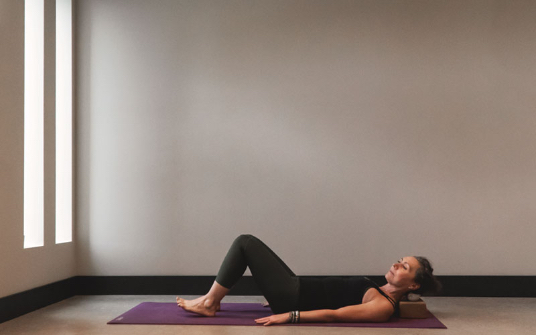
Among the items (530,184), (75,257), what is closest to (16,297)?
(75,257)

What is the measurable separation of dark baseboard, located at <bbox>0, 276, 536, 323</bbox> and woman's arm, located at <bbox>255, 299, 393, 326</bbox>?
4.10 ft

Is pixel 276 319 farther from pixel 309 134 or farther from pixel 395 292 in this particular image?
pixel 309 134

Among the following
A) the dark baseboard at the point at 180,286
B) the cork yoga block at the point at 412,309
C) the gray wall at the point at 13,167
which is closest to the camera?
the cork yoga block at the point at 412,309

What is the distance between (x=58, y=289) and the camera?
15.4ft

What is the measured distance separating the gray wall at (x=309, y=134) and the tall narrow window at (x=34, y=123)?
601 mm

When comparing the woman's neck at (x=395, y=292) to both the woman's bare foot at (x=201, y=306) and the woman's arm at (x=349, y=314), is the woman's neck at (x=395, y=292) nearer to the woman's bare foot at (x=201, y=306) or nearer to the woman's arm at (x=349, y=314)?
the woman's arm at (x=349, y=314)

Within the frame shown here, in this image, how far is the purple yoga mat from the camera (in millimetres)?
3662

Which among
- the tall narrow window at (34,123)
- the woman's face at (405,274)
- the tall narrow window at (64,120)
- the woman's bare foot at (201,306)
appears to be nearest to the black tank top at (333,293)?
the woman's face at (405,274)

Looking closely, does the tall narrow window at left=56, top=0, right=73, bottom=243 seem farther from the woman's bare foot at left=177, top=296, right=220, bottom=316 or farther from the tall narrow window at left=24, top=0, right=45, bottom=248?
the woman's bare foot at left=177, top=296, right=220, bottom=316

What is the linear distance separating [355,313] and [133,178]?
2.44m

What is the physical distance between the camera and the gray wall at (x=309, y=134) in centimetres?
491

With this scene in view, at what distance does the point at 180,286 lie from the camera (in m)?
5.00

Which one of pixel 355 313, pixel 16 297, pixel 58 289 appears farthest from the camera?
pixel 58 289

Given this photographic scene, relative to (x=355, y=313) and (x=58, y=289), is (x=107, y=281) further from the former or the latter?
(x=355, y=313)
